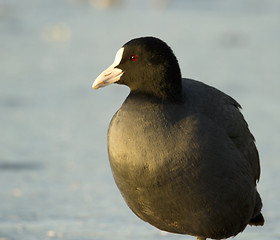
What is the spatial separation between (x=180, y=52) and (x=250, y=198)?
6.72 m

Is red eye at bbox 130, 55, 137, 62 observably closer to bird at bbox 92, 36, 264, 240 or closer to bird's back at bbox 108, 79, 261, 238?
bird at bbox 92, 36, 264, 240

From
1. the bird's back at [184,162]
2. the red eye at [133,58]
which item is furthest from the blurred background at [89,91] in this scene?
the red eye at [133,58]

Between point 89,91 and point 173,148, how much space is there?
5.41m

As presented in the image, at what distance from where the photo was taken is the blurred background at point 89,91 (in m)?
5.70

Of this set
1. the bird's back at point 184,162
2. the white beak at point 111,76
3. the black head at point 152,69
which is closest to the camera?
the bird's back at point 184,162

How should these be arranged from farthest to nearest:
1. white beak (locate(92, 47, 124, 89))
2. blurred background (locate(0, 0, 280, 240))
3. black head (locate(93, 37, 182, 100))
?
blurred background (locate(0, 0, 280, 240)) → white beak (locate(92, 47, 124, 89)) → black head (locate(93, 37, 182, 100))

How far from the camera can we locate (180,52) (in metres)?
11.1

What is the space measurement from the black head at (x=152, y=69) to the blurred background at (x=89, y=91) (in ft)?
4.80

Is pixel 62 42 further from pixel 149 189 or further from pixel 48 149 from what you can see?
pixel 149 189

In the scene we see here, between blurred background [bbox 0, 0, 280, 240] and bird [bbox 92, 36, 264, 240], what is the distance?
1042 mm

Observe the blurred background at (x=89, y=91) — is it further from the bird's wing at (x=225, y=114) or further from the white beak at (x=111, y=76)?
the white beak at (x=111, y=76)

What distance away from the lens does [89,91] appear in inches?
369

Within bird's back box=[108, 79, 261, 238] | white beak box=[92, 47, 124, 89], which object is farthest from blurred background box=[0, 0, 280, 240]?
white beak box=[92, 47, 124, 89]

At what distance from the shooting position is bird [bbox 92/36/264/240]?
13.4ft
